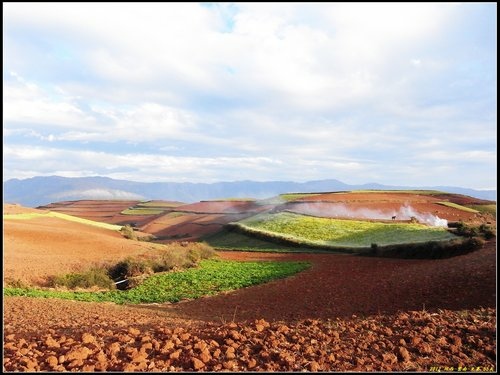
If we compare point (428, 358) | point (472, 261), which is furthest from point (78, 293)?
point (472, 261)

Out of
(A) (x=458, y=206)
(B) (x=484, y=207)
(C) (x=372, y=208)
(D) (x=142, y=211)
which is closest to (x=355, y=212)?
(C) (x=372, y=208)

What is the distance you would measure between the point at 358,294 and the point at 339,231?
2869 cm

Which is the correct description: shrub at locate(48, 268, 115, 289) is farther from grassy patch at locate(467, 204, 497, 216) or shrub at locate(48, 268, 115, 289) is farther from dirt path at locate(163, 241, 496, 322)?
grassy patch at locate(467, 204, 497, 216)

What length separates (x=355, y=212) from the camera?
2360 inches

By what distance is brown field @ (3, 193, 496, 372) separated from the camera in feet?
20.6

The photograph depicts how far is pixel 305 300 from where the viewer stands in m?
18.3

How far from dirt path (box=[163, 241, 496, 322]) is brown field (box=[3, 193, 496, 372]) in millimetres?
51

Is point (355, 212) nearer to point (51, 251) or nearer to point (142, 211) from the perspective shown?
point (51, 251)

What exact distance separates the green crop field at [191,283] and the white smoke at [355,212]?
2925 cm

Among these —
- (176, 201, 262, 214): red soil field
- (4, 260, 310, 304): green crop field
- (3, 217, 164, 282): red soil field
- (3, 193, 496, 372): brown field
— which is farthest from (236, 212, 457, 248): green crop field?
(176, 201, 262, 214): red soil field

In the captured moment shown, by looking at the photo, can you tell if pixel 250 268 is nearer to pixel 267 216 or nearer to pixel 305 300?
pixel 305 300

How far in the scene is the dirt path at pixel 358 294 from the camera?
591 inches

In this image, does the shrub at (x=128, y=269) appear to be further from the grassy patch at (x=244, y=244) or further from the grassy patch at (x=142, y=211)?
the grassy patch at (x=142, y=211)

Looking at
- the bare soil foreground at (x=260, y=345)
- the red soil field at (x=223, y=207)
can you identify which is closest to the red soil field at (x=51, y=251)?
the bare soil foreground at (x=260, y=345)
